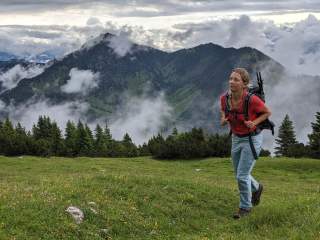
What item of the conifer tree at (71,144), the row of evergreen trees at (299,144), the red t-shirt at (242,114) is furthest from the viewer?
the conifer tree at (71,144)

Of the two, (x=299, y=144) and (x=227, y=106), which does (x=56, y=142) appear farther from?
(x=227, y=106)

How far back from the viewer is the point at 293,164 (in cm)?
6631

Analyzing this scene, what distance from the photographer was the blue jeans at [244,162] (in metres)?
15.8

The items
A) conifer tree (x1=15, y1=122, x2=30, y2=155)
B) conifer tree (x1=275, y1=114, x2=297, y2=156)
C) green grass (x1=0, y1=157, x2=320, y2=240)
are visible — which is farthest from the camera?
conifer tree (x1=275, y1=114, x2=297, y2=156)

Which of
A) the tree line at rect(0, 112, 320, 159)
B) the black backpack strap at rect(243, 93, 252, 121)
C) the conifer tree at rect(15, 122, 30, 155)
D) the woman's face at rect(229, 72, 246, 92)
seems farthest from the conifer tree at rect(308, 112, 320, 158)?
the woman's face at rect(229, 72, 246, 92)

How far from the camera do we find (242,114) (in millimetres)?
15328

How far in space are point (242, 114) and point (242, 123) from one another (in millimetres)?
353

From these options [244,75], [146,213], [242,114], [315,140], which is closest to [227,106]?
[242,114]

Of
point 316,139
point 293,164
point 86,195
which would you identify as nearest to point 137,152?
point 316,139

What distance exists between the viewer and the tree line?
88312 millimetres

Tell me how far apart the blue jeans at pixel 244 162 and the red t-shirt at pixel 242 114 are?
0.35 meters

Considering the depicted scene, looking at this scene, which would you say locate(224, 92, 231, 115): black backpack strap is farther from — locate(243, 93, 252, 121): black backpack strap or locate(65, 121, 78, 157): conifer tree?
locate(65, 121, 78, 157): conifer tree

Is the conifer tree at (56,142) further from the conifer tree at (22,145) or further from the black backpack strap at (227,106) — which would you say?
the black backpack strap at (227,106)

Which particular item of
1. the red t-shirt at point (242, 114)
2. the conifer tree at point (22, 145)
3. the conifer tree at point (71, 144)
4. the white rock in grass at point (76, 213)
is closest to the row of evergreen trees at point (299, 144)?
the conifer tree at point (71, 144)
